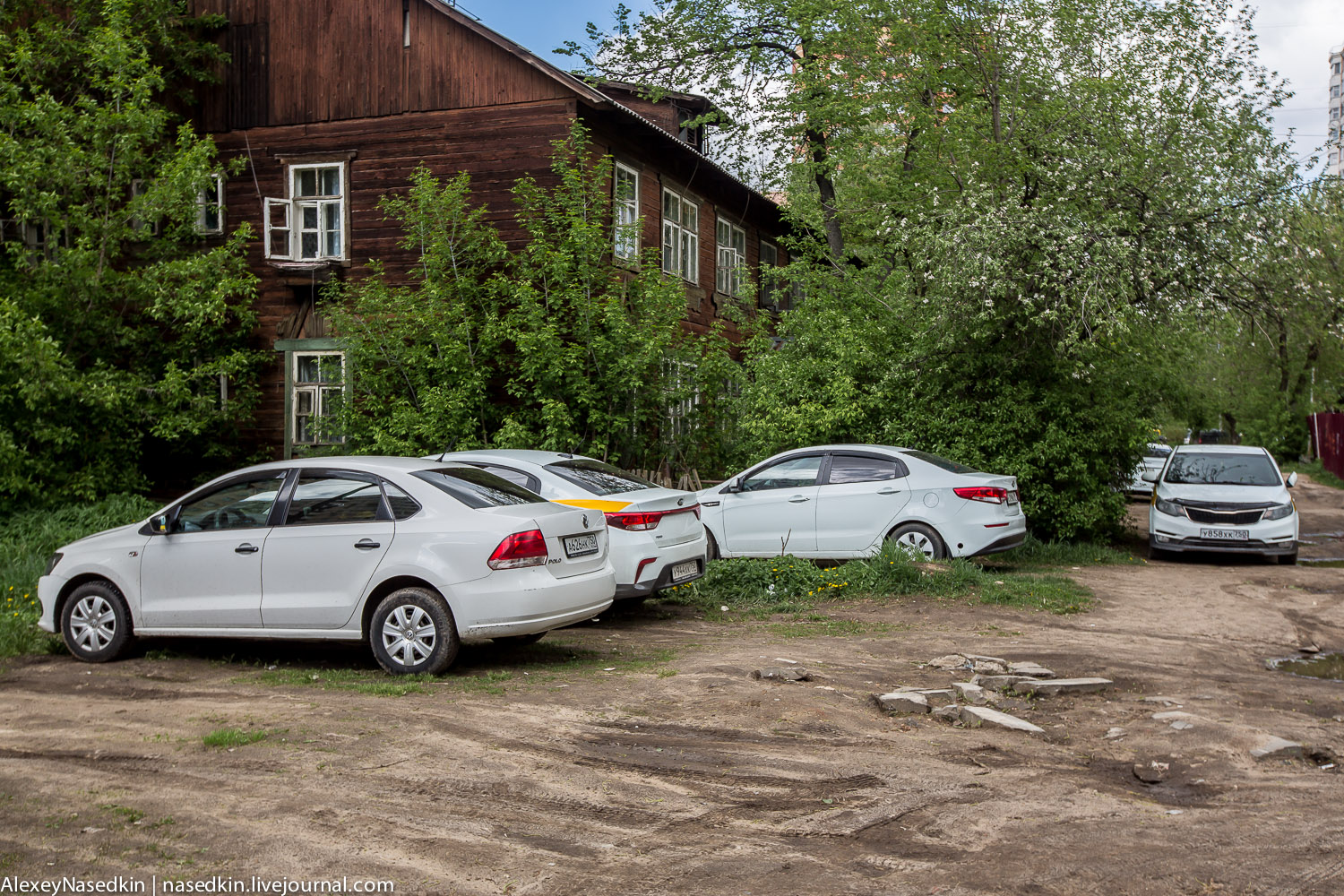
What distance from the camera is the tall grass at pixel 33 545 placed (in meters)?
9.04

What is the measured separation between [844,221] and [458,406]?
13.8 meters

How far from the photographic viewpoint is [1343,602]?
11.8 metres

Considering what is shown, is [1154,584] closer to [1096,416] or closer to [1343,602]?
[1343,602]

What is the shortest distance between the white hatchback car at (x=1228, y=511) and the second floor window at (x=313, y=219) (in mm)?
13562

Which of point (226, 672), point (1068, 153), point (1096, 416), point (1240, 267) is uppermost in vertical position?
point (1068, 153)

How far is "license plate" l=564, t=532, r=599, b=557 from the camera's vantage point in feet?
26.0

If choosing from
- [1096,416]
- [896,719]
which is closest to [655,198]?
[1096,416]

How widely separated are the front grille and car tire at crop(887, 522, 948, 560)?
498 cm

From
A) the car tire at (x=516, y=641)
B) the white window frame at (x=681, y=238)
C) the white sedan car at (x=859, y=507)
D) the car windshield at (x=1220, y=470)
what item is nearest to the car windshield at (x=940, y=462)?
the white sedan car at (x=859, y=507)

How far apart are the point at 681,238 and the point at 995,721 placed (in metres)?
16.8

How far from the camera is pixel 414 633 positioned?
754cm

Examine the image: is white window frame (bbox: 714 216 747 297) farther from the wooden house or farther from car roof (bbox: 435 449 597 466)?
car roof (bbox: 435 449 597 466)

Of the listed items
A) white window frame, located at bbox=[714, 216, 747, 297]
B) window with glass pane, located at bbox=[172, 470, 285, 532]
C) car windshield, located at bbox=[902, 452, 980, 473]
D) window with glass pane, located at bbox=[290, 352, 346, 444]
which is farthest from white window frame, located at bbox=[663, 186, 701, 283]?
window with glass pane, located at bbox=[172, 470, 285, 532]

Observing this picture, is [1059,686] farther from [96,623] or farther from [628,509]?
[96,623]
